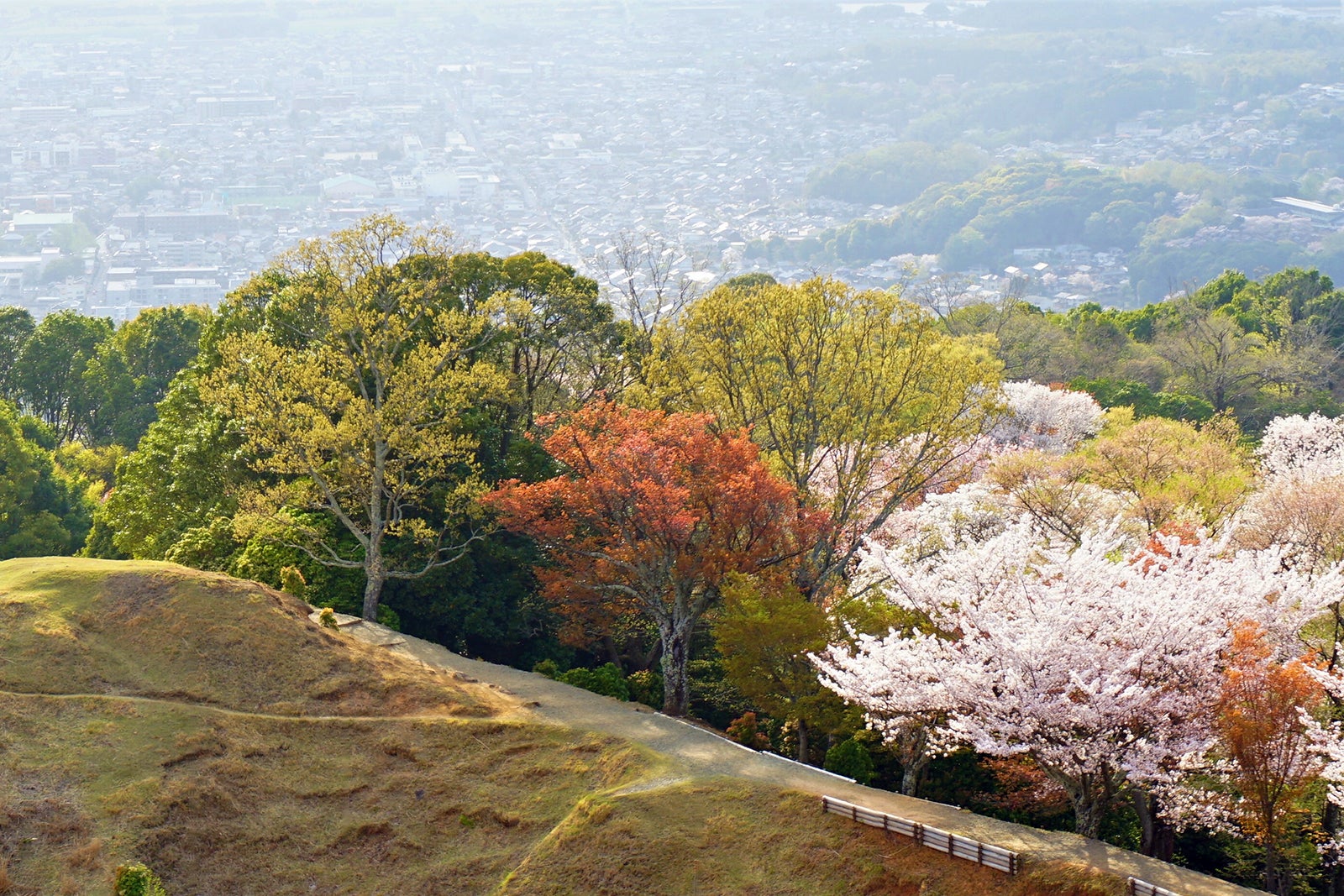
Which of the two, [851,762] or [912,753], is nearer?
[912,753]

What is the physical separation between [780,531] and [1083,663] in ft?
38.0

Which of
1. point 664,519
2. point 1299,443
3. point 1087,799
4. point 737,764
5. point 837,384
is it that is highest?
point 1299,443

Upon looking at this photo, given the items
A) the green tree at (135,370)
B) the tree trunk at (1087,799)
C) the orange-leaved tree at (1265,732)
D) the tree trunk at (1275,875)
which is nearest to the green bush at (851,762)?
the tree trunk at (1087,799)

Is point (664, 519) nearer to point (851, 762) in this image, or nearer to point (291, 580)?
point (851, 762)

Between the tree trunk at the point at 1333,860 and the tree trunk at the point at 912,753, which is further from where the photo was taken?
the tree trunk at the point at 912,753

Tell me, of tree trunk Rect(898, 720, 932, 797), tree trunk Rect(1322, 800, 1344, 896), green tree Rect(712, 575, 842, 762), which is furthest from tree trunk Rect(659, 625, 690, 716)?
tree trunk Rect(1322, 800, 1344, 896)

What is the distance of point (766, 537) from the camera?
3303 centimetres

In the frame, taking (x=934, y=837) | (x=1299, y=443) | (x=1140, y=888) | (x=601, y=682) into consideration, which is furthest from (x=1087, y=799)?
(x=1299, y=443)

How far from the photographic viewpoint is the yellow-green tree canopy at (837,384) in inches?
1531

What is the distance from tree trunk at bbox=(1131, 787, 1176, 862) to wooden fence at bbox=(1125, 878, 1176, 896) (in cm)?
355

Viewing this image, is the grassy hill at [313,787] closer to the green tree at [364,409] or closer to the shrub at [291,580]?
the shrub at [291,580]

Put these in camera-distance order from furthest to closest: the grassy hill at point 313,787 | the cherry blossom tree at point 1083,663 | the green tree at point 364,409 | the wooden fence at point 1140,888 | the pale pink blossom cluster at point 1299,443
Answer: the pale pink blossom cluster at point 1299,443, the green tree at point 364,409, the cherry blossom tree at point 1083,663, the grassy hill at point 313,787, the wooden fence at point 1140,888

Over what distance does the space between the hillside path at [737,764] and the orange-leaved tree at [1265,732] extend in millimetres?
1718

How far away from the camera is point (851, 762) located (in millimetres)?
27562
